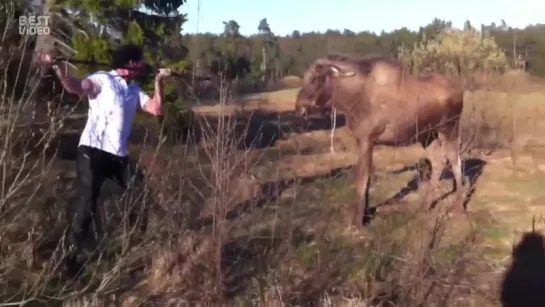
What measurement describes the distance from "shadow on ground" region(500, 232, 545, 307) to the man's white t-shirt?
3.84 metres

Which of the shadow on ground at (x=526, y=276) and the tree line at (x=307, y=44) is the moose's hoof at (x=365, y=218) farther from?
the tree line at (x=307, y=44)

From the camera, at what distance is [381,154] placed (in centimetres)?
1686

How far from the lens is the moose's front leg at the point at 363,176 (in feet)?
32.0

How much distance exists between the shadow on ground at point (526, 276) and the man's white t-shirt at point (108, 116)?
3842 millimetres

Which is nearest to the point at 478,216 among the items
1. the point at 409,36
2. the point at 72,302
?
the point at 72,302

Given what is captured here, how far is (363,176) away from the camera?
32.6 feet

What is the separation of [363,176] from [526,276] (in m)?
2.40

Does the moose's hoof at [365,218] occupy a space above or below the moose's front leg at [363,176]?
below

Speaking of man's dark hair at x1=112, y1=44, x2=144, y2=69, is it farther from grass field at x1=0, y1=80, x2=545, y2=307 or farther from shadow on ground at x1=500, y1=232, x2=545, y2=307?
shadow on ground at x1=500, y1=232, x2=545, y2=307

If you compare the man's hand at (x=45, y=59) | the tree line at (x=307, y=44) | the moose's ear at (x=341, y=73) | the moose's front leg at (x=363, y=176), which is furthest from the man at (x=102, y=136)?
the tree line at (x=307, y=44)

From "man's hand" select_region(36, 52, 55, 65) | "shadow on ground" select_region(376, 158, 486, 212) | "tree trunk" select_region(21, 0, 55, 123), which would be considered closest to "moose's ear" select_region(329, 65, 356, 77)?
"shadow on ground" select_region(376, 158, 486, 212)

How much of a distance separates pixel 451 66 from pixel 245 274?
7.26 m

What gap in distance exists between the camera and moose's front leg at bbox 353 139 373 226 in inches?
384

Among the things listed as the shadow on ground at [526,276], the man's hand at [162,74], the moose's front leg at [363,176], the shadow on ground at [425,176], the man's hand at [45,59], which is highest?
the man's hand at [45,59]
